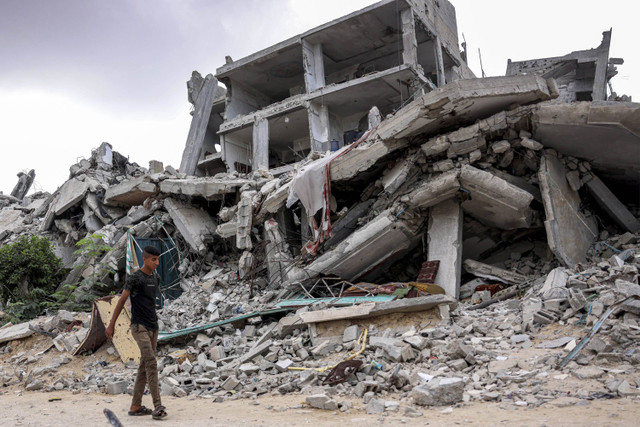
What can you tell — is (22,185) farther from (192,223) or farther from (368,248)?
(368,248)

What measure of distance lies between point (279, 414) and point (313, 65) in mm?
16416

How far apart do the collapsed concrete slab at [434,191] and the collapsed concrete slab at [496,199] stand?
0.17 metres

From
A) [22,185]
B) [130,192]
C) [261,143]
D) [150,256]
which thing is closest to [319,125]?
[261,143]

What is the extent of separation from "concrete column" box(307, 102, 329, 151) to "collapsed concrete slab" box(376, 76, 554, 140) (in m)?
9.85

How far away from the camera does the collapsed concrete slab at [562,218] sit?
7.04 meters

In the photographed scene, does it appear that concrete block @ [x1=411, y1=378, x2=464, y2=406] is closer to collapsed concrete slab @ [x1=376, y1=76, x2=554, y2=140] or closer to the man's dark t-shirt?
the man's dark t-shirt

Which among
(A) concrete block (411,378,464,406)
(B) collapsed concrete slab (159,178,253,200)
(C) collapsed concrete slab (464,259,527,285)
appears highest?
(B) collapsed concrete slab (159,178,253,200)

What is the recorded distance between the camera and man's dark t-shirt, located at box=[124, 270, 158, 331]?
3875mm

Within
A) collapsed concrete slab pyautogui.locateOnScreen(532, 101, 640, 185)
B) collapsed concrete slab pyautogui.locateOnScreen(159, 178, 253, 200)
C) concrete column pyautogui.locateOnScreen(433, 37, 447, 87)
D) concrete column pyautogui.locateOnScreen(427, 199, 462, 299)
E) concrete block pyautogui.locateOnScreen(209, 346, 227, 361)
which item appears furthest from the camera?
concrete column pyautogui.locateOnScreen(433, 37, 447, 87)

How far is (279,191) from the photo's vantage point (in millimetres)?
9312

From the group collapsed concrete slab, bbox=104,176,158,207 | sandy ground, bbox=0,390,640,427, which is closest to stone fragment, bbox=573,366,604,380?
sandy ground, bbox=0,390,640,427

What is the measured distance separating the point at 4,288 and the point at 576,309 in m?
12.5

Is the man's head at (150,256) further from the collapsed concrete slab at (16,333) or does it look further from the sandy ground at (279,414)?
the collapsed concrete slab at (16,333)

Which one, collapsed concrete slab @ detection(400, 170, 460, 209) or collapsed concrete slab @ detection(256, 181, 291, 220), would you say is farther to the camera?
collapsed concrete slab @ detection(256, 181, 291, 220)
